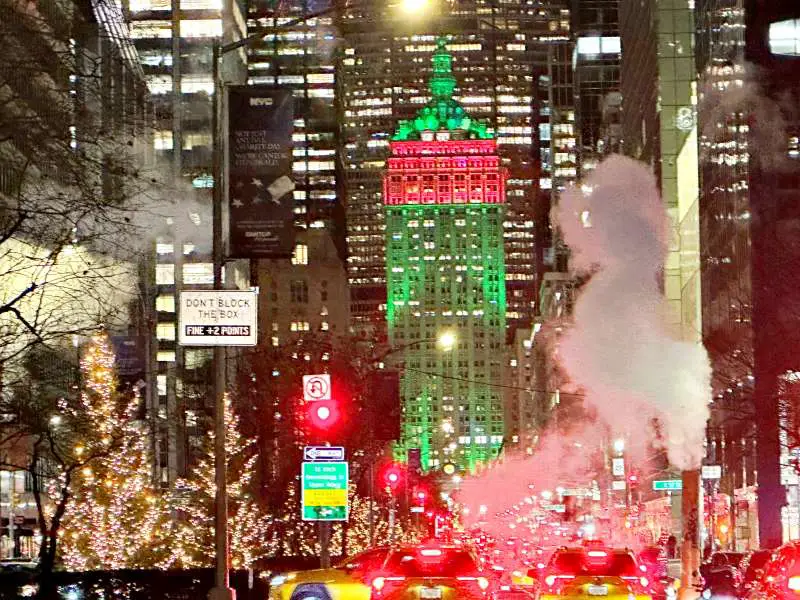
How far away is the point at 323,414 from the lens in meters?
27.2

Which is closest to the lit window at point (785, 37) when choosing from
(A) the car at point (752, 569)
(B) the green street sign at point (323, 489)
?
(A) the car at point (752, 569)

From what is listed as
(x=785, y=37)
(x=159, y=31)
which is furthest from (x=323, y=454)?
(x=159, y=31)

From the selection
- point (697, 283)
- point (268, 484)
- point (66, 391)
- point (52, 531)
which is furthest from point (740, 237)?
point (52, 531)

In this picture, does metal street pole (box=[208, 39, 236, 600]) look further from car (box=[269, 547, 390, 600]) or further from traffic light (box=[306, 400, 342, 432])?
traffic light (box=[306, 400, 342, 432])

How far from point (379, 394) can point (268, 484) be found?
813 inches

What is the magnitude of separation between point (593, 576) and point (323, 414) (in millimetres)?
6365

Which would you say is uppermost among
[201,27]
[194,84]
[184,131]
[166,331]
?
[201,27]

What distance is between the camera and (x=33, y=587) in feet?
89.2

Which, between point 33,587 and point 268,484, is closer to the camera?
point 33,587

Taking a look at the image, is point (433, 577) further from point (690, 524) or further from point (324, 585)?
point (690, 524)

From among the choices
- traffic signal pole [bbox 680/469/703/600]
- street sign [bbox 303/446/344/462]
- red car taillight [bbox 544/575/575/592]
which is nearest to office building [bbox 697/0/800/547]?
traffic signal pole [bbox 680/469/703/600]

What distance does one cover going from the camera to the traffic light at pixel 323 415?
1067 inches

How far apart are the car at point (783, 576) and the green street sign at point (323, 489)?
301 inches

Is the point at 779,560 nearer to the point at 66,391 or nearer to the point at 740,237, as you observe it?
the point at 66,391
